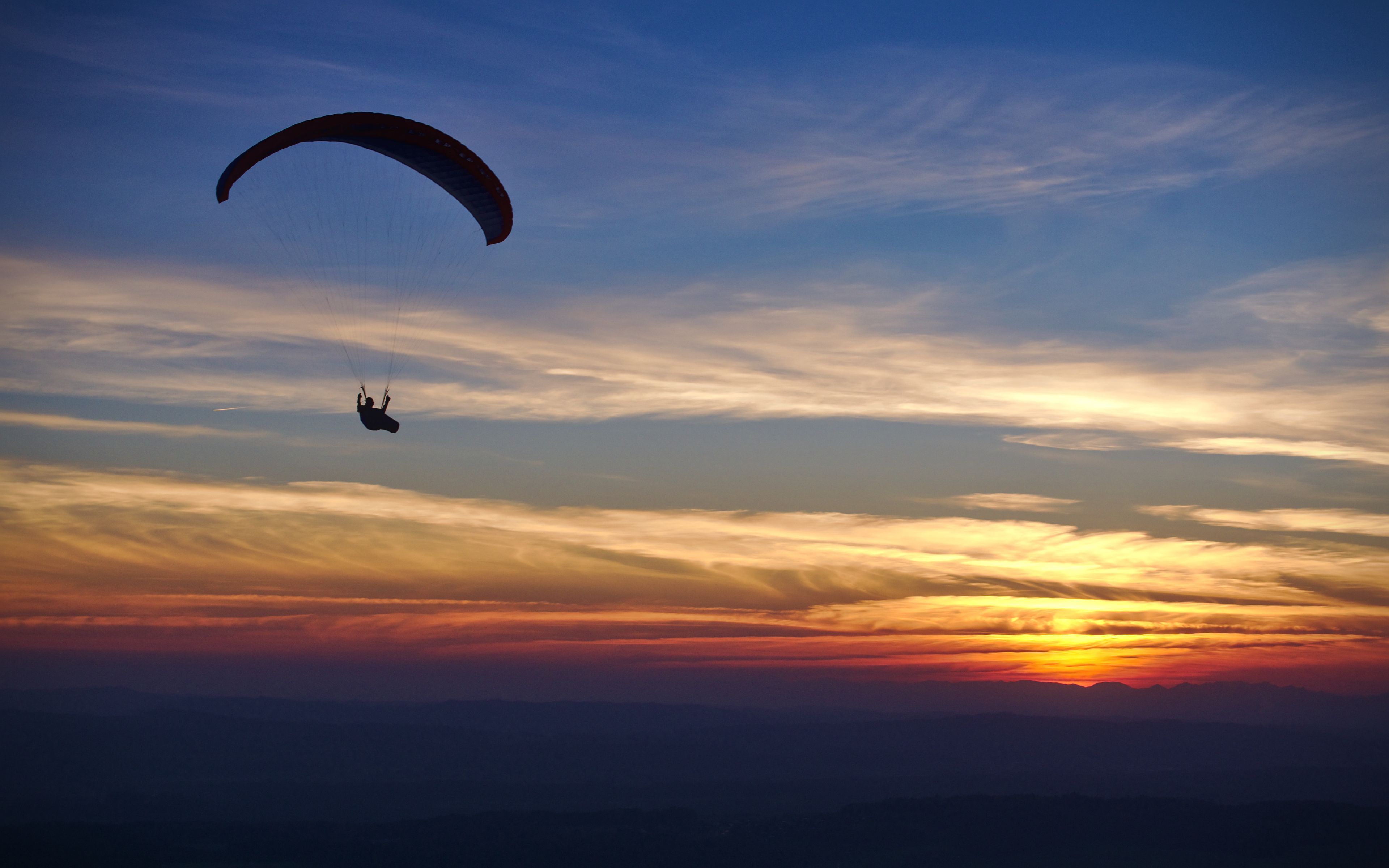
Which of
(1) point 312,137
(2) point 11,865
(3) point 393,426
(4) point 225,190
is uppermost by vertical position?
(1) point 312,137

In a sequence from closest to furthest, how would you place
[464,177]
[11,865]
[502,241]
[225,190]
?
[225,190], [464,177], [502,241], [11,865]

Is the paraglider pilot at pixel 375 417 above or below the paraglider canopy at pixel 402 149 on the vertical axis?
below

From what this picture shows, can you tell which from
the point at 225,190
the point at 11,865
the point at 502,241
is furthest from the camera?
the point at 11,865

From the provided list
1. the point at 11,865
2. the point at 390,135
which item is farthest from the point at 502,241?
the point at 11,865

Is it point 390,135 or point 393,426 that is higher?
point 390,135

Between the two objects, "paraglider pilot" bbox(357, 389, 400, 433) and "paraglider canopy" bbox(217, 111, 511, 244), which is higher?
"paraglider canopy" bbox(217, 111, 511, 244)

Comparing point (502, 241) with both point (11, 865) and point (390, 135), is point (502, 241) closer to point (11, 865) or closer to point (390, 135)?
point (390, 135)

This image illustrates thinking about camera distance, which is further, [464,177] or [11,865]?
[11,865]
